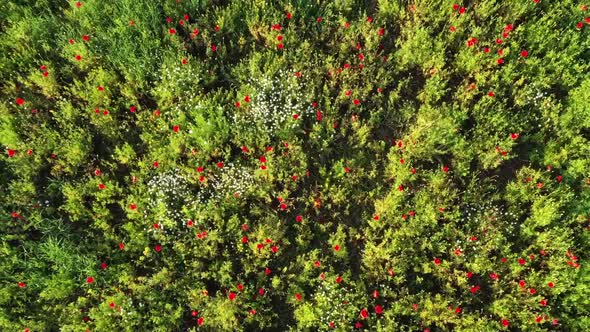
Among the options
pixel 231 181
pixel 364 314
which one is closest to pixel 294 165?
pixel 231 181

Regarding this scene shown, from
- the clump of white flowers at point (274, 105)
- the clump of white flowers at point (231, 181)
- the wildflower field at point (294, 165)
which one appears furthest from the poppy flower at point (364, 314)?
the clump of white flowers at point (274, 105)

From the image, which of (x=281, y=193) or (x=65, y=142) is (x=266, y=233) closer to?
(x=281, y=193)

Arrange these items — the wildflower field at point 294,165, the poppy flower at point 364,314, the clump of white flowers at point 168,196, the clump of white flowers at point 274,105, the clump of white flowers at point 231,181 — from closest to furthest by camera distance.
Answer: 1. the poppy flower at point 364,314
2. the wildflower field at point 294,165
3. the clump of white flowers at point 168,196
4. the clump of white flowers at point 231,181
5. the clump of white flowers at point 274,105

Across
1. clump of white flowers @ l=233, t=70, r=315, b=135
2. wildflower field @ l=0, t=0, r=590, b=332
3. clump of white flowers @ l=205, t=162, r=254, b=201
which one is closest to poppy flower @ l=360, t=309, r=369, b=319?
wildflower field @ l=0, t=0, r=590, b=332

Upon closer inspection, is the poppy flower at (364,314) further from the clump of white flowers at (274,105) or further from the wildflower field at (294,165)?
the clump of white flowers at (274,105)

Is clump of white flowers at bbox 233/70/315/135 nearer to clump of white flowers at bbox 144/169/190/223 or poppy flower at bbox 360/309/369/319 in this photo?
clump of white flowers at bbox 144/169/190/223

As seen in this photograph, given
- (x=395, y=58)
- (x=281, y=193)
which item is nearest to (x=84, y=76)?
(x=281, y=193)
